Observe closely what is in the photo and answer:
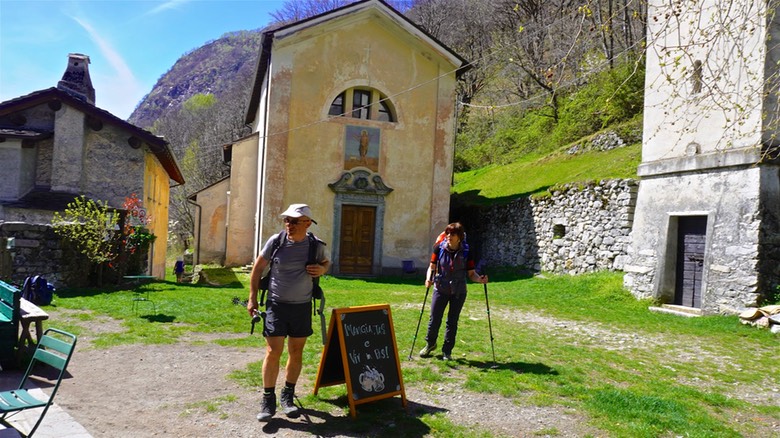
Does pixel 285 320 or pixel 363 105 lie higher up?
pixel 363 105

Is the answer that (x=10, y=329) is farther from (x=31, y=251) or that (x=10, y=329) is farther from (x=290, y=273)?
(x=31, y=251)

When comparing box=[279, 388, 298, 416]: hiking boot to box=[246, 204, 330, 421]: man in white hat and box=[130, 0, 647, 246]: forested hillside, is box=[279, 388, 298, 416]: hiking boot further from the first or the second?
box=[130, 0, 647, 246]: forested hillside

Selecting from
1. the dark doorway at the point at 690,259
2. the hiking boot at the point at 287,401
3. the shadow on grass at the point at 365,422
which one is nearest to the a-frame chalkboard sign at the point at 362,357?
the shadow on grass at the point at 365,422

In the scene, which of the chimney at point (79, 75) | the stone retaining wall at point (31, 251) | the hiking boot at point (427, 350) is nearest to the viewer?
the hiking boot at point (427, 350)

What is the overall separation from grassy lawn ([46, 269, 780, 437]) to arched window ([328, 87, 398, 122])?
8.11 m

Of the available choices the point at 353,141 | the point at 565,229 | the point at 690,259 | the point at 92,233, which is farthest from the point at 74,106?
the point at 690,259

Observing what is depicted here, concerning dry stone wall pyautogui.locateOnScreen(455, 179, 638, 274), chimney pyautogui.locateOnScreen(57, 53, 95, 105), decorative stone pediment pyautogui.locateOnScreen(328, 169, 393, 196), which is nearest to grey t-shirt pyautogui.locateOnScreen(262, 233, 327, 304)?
dry stone wall pyautogui.locateOnScreen(455, 179, 638, 274)

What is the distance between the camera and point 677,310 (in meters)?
11.3

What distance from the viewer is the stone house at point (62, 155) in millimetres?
13531

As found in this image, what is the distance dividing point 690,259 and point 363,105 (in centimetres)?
1174

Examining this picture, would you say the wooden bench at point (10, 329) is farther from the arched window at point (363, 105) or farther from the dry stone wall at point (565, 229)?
the arched window at point (363, 105)

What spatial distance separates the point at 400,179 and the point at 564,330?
10.9 metres

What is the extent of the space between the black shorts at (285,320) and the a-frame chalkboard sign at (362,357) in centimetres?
41

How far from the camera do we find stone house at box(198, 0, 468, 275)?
18047mm
